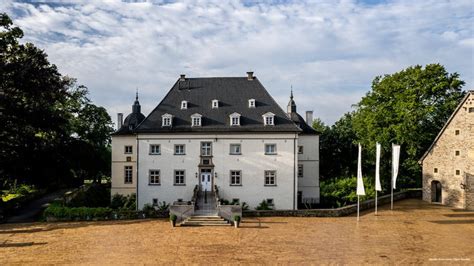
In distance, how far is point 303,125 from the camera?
36906 mm

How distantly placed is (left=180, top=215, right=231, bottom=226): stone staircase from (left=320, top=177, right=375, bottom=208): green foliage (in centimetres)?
1227

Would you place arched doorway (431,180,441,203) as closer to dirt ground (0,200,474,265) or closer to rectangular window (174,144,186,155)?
dirt ground (0,200,474,265)

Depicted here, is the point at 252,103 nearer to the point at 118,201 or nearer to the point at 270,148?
the point at 270,148

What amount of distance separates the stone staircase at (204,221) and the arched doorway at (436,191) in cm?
1916

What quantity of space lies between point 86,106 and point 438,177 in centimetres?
3555

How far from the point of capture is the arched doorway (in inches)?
1316

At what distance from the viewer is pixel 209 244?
61.0ft

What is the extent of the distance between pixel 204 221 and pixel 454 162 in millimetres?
20198

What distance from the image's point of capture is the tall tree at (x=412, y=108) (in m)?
34.6

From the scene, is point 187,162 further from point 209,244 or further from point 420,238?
point 420,238

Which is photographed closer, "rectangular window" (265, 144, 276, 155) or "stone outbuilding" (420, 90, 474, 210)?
"stone outbuilding" (420, 90, 474, 210)

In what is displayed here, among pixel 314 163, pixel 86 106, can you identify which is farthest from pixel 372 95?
pixel 86 106

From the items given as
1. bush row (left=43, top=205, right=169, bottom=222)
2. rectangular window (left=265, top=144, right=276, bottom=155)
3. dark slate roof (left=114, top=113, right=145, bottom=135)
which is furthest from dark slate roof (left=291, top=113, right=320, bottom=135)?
bush row (left=43, top=205, right=169, bottom=222)

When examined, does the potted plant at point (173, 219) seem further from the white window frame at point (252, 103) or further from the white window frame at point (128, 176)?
the white window frame at point (128, 176)
